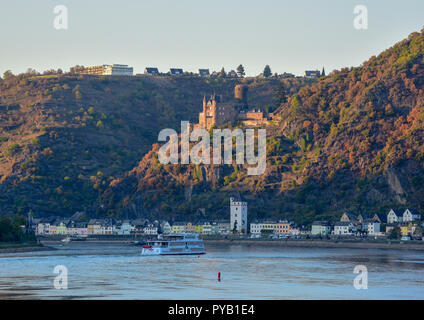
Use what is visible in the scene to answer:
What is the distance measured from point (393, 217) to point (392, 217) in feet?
1.27

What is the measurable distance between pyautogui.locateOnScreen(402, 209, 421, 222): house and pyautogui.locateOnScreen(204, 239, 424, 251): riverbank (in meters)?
10.8

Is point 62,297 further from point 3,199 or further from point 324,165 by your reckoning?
point 3,199

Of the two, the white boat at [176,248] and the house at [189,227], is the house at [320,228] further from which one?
the white boat at [176,248]

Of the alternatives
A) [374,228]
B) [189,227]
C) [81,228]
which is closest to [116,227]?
[81,228]

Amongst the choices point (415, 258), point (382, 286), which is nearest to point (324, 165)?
point (415, 258)

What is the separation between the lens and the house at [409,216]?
147500 mm

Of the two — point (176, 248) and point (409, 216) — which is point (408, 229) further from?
point (176, 248)

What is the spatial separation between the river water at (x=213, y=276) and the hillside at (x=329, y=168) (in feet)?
138

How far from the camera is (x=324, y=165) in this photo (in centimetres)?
17225

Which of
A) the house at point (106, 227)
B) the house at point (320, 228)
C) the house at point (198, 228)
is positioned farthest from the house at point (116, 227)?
the house at point (320, 228)

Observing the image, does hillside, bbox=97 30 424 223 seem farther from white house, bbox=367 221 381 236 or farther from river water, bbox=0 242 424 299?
river water, bbox=0 242 424 299

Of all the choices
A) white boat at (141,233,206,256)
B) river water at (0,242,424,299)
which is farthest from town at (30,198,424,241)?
white boat at (141,233,206,256)

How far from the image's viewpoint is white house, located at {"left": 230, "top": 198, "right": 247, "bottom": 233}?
16962 cm
